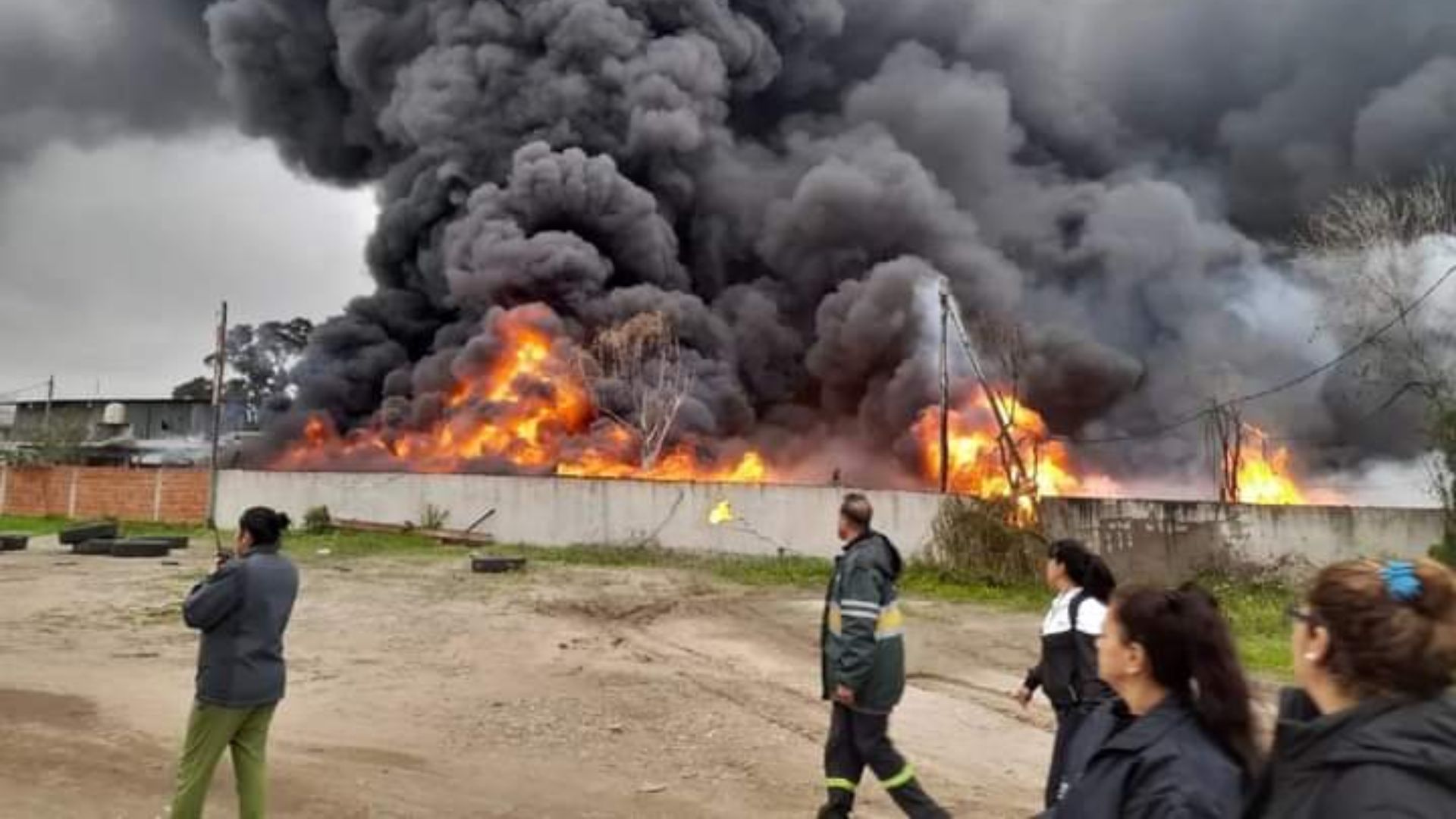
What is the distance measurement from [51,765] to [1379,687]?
6.44 metres

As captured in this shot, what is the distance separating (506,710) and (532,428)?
24.8 meters

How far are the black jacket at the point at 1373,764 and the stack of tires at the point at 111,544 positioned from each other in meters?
21.6

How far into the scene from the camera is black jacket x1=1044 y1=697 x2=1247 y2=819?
1.91 metres

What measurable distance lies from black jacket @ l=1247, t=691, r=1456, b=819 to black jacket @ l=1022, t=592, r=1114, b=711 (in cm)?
237

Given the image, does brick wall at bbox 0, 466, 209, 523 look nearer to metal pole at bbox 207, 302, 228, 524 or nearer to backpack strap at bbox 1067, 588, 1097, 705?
metal pole at bbox 207, 302, 228, 524

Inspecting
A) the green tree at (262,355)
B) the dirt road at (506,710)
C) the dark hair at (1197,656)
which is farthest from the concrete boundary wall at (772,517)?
the green tree at (262,355)

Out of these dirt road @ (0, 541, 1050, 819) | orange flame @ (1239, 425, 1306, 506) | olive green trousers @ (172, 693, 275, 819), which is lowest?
dirt road @ (0, 541, 1050, 819)

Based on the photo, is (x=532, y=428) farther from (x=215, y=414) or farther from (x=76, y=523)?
(x=76, y=523)

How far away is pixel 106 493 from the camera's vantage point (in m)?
29.8

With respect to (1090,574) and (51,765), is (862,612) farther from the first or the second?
(51,765)

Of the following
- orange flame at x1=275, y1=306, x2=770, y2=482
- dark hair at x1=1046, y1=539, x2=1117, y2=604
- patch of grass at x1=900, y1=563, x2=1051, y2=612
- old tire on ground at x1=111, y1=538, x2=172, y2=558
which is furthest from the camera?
orange flame at x1=275, y1=306, x2=770, y2=482

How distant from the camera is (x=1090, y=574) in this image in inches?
165

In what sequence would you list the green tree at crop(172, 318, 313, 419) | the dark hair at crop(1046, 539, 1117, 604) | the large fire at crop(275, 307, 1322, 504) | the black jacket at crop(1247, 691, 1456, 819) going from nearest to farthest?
the black jacket at crop(1247, 691, 1456, 819)
the dark hair at crop(1046, 539, 1117, 604)
the large fire at crop(275, 307, 1322, 504)
the green tree at crop(172, 318, 313, 419)

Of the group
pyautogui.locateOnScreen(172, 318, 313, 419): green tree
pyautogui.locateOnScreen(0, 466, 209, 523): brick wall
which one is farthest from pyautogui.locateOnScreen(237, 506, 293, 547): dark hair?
pyautogui.locateOnScreen(172, 318, 313, 419): green tree
